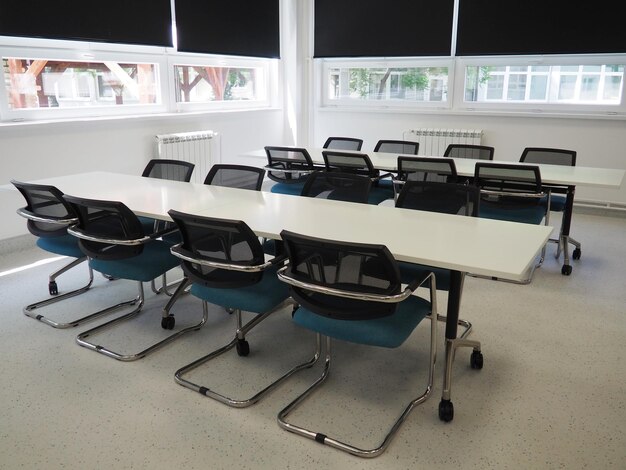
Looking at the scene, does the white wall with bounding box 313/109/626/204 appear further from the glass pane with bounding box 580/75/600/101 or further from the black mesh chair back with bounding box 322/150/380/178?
the black mesh chair back with bounding box 322/150/380/178

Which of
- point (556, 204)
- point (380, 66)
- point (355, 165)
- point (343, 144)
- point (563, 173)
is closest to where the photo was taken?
point (563, 173)

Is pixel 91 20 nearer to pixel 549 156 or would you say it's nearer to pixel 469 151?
pixel 469 151

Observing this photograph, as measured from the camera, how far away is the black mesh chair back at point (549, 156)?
4.88 meters

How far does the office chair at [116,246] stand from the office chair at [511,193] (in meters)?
2.45

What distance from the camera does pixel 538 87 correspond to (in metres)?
6.56

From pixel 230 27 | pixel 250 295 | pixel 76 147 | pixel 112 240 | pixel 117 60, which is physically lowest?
pixel 250 295

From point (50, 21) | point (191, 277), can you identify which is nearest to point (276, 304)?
point (191, 277)

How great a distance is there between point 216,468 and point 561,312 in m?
2.51

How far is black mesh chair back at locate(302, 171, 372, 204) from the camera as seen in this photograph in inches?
135

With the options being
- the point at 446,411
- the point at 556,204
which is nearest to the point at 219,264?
the point at 446,411

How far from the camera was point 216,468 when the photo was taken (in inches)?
85.7

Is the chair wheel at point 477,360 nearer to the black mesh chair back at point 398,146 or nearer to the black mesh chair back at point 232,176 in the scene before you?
the black mesh chair back at point 232,176

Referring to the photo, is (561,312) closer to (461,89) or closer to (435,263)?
(435,263)

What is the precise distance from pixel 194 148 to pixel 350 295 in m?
4.47
